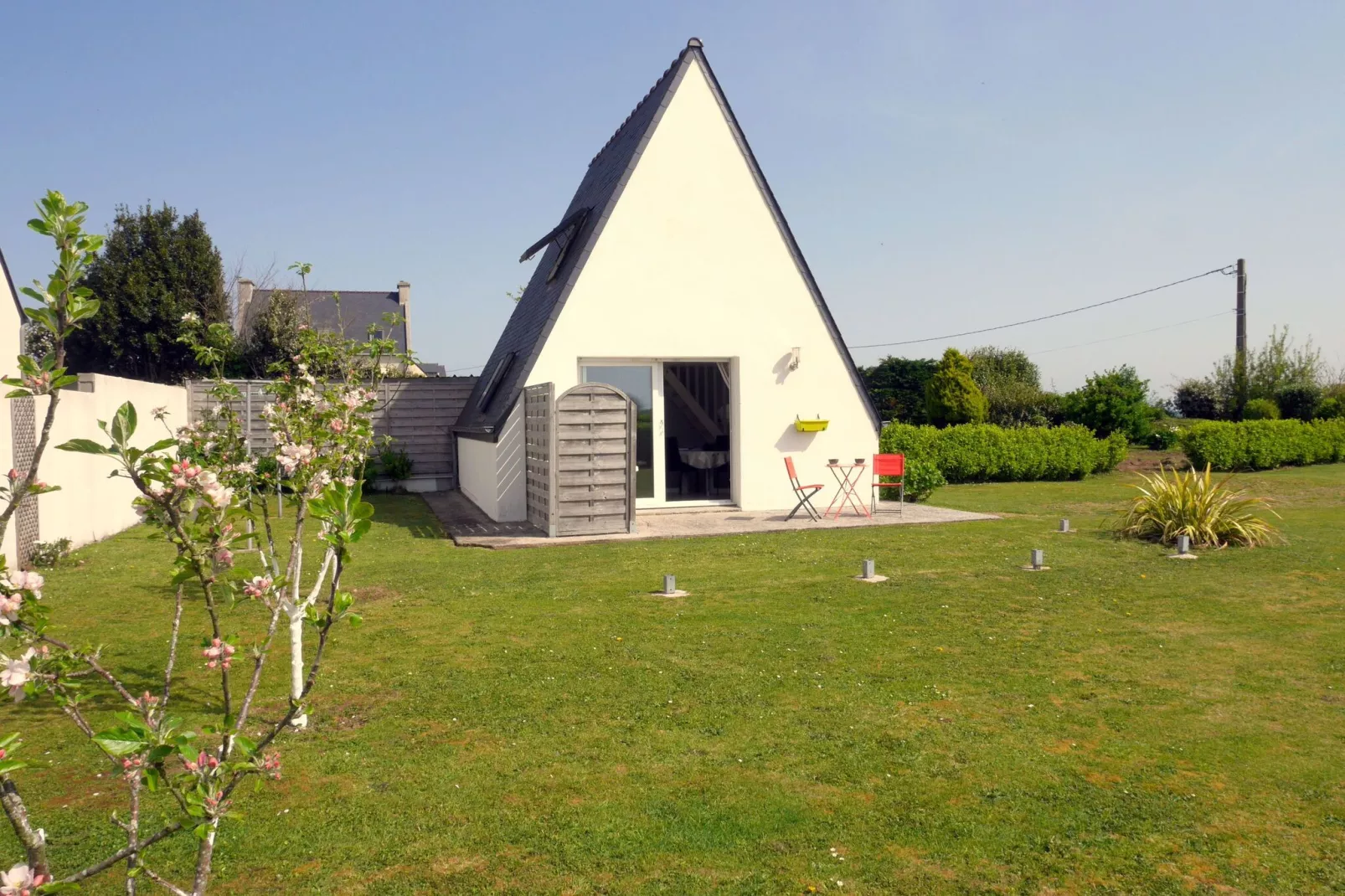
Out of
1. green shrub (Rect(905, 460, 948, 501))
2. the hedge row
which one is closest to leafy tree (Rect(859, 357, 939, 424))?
the hedge row

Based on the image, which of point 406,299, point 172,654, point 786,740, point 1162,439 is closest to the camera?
point 172,654

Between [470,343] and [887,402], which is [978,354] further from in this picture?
[470,343]

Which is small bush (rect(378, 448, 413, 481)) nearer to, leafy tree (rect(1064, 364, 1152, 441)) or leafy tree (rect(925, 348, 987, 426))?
leafy tree (rect(925, 348, 987, 426))

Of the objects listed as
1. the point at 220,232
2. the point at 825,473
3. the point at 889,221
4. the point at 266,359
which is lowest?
the point at 825,473

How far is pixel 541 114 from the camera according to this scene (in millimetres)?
14672

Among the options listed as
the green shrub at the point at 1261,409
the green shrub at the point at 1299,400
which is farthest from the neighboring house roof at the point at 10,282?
the green shrub at the point at 1299,400

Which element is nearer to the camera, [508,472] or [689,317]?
[508,472]

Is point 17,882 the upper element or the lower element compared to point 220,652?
lower

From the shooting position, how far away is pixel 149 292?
A: 89.9 feet

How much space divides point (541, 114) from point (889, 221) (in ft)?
27.0

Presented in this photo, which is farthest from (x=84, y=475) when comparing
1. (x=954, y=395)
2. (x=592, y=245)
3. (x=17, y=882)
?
(x=954, y=395)

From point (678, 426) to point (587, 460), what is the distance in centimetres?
462

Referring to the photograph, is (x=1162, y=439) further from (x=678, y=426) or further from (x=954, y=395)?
(x=678, y=426)

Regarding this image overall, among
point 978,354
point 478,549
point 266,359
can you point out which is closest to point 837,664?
point 478,549
